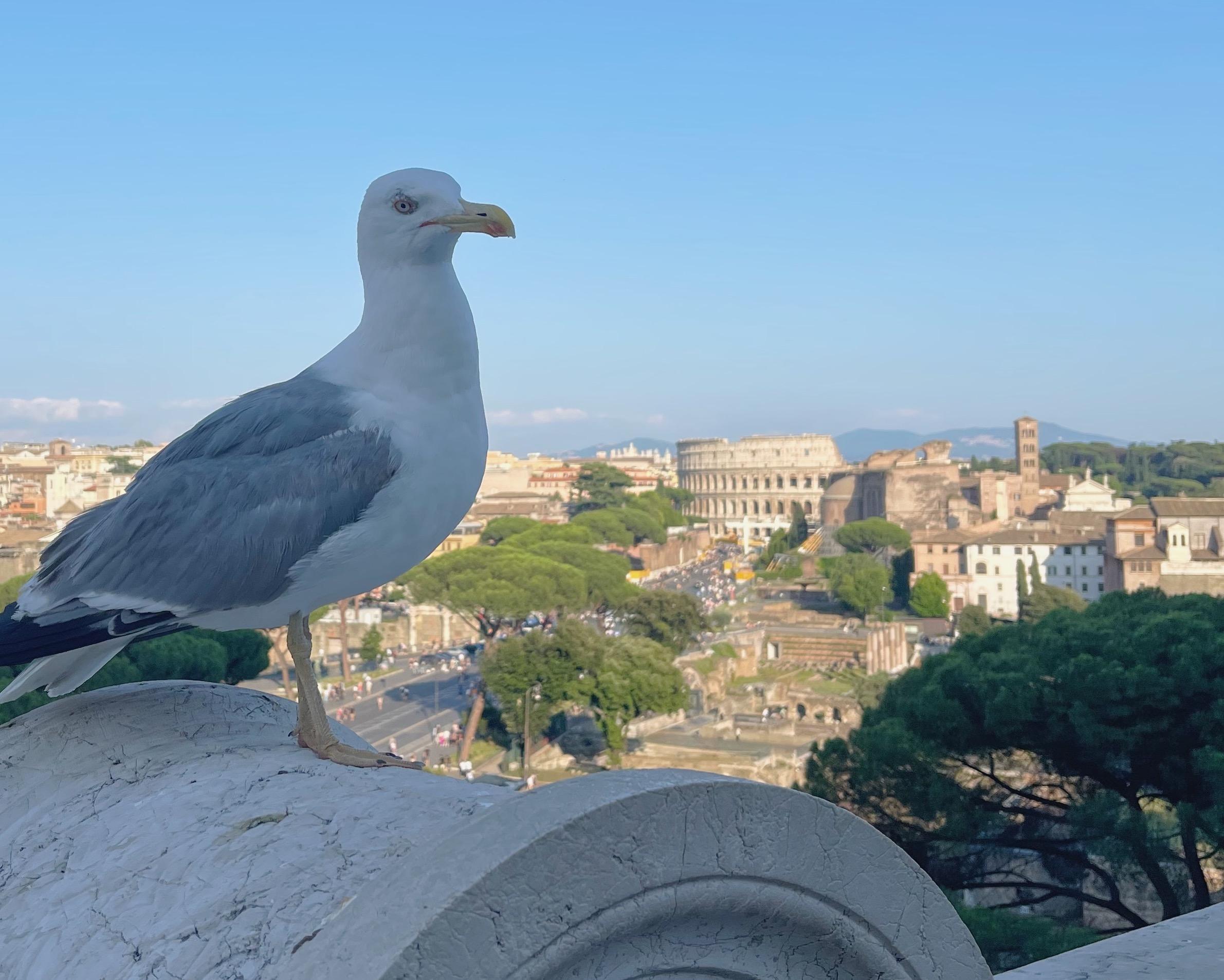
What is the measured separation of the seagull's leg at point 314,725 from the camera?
1638 mm

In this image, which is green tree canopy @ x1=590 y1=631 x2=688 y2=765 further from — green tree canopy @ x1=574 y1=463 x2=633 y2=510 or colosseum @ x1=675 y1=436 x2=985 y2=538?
colosseum @ x1=675 y1=436 x2=985 y2=538

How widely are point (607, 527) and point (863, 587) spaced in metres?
8.98

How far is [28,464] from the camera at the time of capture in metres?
61.0

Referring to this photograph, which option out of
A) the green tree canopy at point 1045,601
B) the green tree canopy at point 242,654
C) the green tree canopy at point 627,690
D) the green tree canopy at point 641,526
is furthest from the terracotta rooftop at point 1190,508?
the green tree canopy at point 242,654

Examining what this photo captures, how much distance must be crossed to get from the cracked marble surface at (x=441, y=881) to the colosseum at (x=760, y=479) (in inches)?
2383

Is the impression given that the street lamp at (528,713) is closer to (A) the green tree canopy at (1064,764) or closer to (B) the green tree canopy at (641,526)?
(A) the green tree canopy at (1064,764)

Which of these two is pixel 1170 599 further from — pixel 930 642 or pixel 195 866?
pixel 930 642

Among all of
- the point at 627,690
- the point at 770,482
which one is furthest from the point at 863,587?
the point at 770,482

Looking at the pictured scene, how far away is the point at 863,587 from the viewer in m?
31.2

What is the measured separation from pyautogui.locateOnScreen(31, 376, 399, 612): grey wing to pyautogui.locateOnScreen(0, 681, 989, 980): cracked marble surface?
243 mm

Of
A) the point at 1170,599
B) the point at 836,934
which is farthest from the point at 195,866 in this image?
the point at 1170,599

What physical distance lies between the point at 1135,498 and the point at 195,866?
49179 mm

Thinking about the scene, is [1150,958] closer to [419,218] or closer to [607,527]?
[419,218]

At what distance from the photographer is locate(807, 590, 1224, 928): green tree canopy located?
606 centimetres
